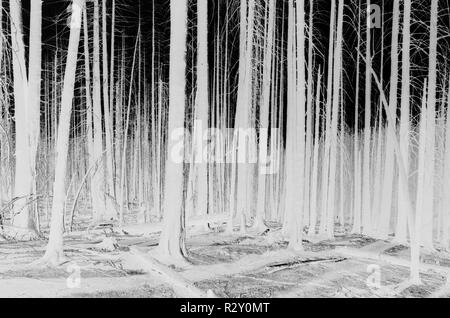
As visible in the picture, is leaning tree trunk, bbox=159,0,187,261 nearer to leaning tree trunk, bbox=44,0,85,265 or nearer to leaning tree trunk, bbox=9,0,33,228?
leaning tree trunk, bbox=44,0,85,265

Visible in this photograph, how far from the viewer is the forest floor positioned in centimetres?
528

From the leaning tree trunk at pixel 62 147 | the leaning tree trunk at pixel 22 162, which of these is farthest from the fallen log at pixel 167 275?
the leaning tree trunk at pixel 22 162

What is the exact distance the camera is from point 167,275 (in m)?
5.61

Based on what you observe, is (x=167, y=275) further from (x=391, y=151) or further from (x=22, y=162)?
(x=391, y=151)

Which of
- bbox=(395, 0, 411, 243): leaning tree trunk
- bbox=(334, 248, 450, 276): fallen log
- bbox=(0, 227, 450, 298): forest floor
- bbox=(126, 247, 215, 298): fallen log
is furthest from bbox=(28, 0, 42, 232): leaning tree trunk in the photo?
bbox=(395, 0, 411, 243): leaning tree trunk

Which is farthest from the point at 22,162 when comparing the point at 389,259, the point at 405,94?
the point at 405,94

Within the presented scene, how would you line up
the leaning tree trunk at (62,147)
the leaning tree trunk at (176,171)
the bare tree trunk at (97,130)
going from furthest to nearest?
the bare tree trunk at (97,130)
the leaning tree trunk at (176,171)
the leaning tree trunk at (62,147)

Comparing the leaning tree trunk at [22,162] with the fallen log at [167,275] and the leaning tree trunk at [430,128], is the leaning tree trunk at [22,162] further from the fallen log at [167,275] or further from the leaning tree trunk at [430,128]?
the leaning tree trunk at [430,128]

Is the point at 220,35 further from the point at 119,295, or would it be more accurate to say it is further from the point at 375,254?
the point at 119,295

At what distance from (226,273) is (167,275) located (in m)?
1.08

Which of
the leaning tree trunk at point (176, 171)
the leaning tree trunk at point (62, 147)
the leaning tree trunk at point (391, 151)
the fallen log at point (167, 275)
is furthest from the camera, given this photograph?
the leaning tree trunk at point (391, 151)

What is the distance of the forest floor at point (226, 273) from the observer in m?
5.28

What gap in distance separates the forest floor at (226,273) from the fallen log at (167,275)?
0.07 m
